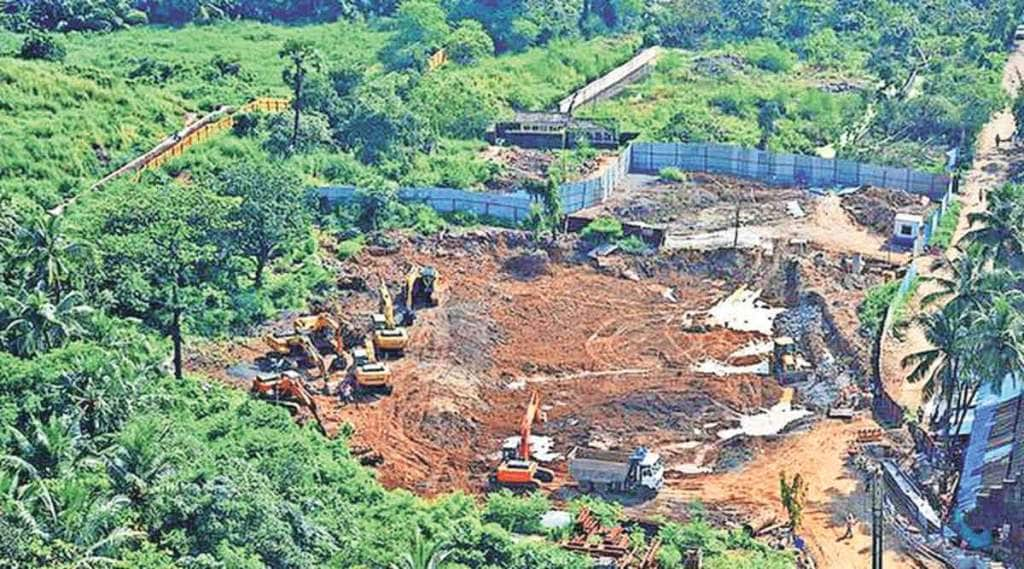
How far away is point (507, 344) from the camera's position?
68.8m

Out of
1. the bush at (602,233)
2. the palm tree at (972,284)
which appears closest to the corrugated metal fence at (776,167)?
the bush at (602,233)

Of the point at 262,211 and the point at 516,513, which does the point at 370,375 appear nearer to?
the point at 262,211

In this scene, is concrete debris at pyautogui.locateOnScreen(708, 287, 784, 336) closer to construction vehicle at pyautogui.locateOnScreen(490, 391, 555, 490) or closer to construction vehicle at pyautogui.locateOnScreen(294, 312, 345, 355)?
construction vehicle at pyautogui.locateOnScreen(490, 391, 555, 490)

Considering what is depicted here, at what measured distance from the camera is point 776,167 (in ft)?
291

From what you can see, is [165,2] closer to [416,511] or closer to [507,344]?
[507,344]

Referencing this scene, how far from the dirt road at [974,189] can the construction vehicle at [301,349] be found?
939 inches

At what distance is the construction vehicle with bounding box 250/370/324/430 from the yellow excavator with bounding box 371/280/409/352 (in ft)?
20.5

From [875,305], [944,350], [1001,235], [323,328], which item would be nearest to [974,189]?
[875,305]

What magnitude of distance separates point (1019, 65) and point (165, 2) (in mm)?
66038

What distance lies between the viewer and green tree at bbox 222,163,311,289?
69.4 metres

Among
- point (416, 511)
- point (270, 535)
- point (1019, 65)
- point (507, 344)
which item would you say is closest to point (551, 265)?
point (507, 344)

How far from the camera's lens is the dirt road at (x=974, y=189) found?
204 feet

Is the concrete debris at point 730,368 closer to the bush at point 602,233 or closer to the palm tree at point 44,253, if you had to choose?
the bush at point 602,233

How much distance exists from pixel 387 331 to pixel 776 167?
31718 mm
